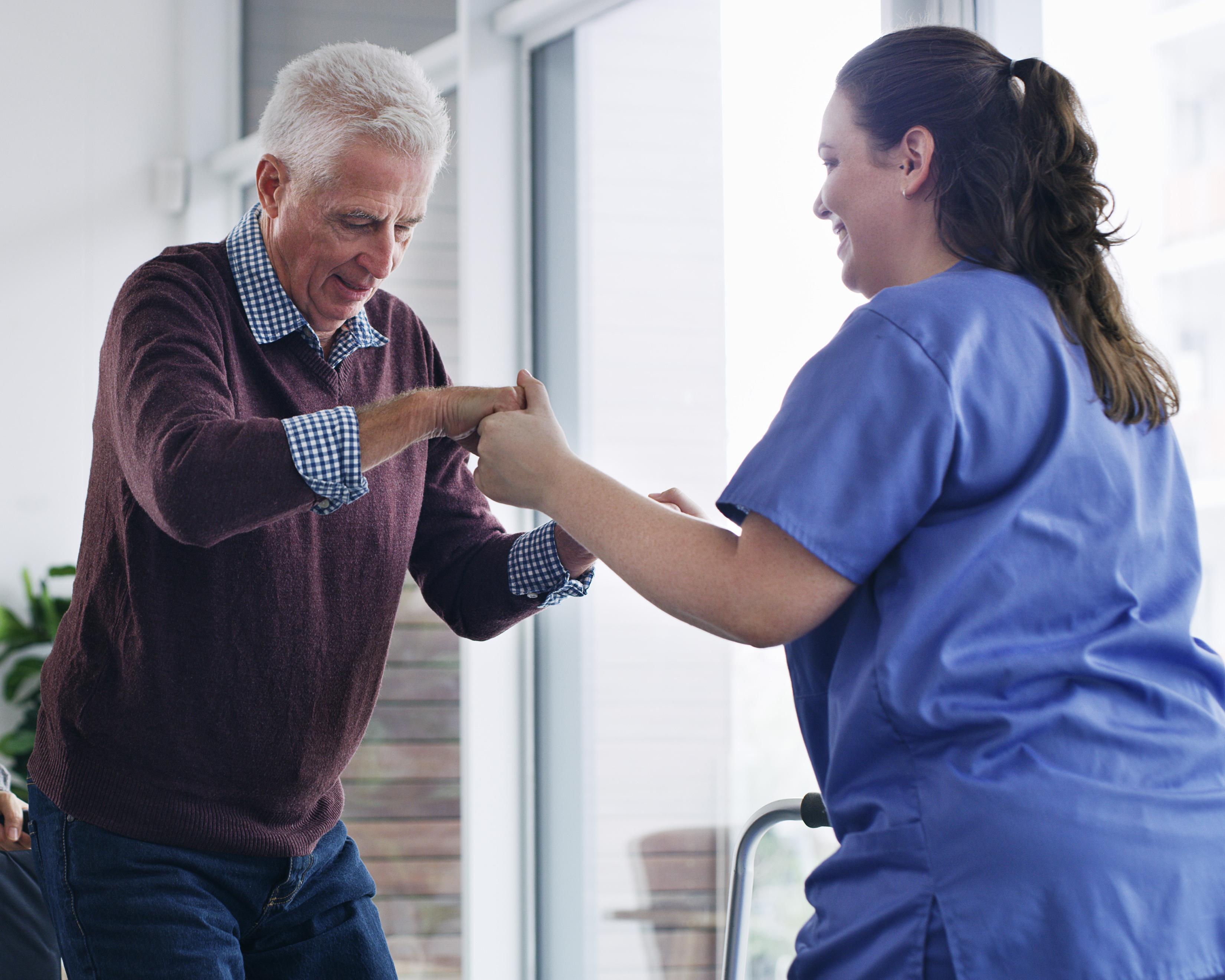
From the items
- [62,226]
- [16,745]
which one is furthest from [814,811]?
[62,226]

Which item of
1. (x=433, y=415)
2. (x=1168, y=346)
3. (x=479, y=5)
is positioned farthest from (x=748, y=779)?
(x=479, y=5)

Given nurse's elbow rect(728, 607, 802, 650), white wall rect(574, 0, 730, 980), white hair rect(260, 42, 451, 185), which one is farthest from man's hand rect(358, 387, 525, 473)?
white wall rect(574, 0, 730, 980)

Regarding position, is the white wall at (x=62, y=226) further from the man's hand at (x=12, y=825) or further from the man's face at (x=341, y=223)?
the man's face at (x=341, y=223)

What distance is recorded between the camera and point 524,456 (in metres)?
1.20

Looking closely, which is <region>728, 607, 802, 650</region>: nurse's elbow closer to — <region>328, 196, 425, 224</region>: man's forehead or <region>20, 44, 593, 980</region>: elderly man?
<region>20, 44, 593, 980</region>: elderly man

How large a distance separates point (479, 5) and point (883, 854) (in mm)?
2400

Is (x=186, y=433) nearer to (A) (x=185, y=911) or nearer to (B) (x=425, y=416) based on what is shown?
(B) (x=425, y=416)

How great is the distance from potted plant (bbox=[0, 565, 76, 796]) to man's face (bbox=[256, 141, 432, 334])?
2.49 metres

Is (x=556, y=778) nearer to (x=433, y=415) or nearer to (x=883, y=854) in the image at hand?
(x=433, y=415)

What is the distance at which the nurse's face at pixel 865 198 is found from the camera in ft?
3.58

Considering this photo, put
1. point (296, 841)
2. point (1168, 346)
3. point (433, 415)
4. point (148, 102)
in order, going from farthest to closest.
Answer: point (148, 102)
point (1168, 346)
point (296, 841)
point (433, 415)

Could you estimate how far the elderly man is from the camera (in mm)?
1203

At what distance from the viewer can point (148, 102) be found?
3988mm

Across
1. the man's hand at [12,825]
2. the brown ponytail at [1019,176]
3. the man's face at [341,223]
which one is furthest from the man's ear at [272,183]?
the man's hand at [12,825]
